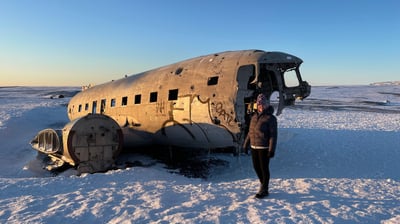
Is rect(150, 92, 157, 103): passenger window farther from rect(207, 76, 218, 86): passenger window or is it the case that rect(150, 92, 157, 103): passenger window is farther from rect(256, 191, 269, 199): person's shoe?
rect(256, 191, 269, 199): person's shoe

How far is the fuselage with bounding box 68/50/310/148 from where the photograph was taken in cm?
1229

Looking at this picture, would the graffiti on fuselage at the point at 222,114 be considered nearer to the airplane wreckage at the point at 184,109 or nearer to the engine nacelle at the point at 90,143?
the airplane wreckage at the point at 184,109

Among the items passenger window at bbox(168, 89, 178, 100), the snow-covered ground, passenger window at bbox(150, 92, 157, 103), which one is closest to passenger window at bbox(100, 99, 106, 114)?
passenger window at bbox(150, 92, 157, 103)

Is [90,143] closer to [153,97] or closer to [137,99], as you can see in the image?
[137,99]

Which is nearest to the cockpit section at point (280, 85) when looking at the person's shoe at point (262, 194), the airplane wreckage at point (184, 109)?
the airplane wreckage at point (184, 109)

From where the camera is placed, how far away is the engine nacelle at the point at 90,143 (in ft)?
46.4

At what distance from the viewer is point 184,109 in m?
13.6

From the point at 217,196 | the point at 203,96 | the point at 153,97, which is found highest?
the point at 203,96

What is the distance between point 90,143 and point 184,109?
463 cm

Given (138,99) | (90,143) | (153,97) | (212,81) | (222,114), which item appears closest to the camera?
(222,114)

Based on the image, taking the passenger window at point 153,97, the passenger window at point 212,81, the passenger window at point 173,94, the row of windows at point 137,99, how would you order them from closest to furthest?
the passenger window at point 212,81 < the passenger window at point 173,94 < the row of windows at point 137,99 < the passenger window at point 153,97

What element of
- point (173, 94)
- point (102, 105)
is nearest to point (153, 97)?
point (173, 94)

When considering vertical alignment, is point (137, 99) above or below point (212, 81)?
below

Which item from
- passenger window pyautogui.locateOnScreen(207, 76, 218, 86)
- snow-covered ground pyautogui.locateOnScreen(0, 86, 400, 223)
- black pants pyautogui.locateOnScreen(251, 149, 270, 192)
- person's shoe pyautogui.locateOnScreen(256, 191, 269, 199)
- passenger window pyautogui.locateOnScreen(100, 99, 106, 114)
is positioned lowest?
snow-covered ground pyautogui.locateOnScreen(0, 86, 400, 223)
